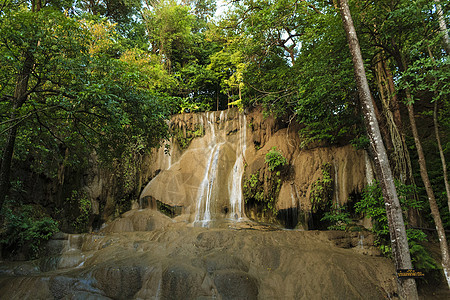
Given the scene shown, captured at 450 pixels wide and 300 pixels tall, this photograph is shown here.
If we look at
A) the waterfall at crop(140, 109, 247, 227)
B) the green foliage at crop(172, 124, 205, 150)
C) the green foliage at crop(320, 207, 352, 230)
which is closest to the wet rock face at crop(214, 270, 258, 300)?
the green foliage at crop(320, 207, 352, 230)

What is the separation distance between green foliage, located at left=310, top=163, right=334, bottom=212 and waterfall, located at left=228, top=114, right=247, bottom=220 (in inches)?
145

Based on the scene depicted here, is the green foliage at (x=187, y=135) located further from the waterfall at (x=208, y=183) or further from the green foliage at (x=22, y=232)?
the green foliage at (x=22, y=232)

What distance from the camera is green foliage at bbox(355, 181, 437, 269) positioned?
21.3 ft

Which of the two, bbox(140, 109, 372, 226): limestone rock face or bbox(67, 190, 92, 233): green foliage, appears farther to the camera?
bbox(67, 190, 92, 233): green foliage

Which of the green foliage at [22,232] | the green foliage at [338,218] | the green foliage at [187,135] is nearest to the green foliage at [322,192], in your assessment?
the green foliage at [338,218]

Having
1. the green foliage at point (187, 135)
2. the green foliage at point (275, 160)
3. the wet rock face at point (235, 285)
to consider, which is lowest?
the wet rock face at point (235, 285)

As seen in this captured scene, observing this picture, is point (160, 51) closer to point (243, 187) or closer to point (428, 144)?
point (243, 187)

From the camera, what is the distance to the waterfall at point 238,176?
12.3m

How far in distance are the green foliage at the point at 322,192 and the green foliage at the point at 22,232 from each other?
33.1ft

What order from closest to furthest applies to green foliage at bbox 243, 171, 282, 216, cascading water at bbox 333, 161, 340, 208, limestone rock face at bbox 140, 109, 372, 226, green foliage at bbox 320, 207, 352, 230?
green foliage at bbox 320, 207, 352, 230 → cascading water at bbox 333, 161, 340, 208 → limestone rock face at bbox 140, 109, 372, 226 → green foliage at bbox 243, 171, 282, 216

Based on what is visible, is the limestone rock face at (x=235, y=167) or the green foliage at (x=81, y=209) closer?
the limestone rock face at (x=235, y=167)

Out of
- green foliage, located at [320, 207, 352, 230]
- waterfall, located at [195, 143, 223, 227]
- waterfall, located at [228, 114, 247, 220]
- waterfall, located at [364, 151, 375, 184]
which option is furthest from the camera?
waterfall, located at [228, 114, 247, 220]

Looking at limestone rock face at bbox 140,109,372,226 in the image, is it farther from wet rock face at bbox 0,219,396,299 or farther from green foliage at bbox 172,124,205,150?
wet rock face at bbox 0,219,396,299

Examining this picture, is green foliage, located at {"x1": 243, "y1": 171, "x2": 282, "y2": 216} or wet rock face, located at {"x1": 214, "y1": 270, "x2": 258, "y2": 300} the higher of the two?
green foliage, located at {"x1": 243, "y1": 171, "x2": 282, "y2": 216}
